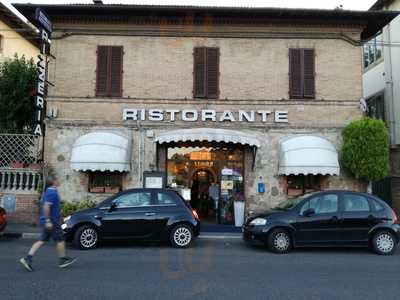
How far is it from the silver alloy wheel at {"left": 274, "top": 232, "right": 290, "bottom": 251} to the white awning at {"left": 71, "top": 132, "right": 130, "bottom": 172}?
632cm

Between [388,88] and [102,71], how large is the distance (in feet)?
45.6

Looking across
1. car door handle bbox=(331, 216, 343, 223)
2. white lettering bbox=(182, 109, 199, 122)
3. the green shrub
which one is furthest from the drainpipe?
the green shrub

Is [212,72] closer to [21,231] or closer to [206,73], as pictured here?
[206,73]

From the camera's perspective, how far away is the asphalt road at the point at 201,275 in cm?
650

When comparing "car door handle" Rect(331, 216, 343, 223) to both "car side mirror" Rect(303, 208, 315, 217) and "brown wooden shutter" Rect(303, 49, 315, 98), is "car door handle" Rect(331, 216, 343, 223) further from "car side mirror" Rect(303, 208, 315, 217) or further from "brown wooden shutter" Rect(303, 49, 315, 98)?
"brown wooden shutter" Rect(303, 49, 315, 98)

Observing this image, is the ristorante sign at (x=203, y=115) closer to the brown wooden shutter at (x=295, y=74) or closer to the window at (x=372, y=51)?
the brown wooden shutter at (x=295, y=74)

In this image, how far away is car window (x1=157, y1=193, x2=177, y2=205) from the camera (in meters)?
11.2

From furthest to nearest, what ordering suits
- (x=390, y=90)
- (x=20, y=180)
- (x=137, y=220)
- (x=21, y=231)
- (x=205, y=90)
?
1. (x=390, y=90)
2. (x=205, y=90)
3. (x=20, y=180)
4. (x=21, y=231)
5. (x=137, y=220)

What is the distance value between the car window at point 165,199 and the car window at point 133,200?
10.9 inches

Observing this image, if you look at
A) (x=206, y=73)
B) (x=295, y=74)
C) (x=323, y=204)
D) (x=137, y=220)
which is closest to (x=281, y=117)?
(x=295, y=74)

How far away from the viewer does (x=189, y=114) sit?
15492 millimetres

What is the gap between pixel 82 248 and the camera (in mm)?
10625

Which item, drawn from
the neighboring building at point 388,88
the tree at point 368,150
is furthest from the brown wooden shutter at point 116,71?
the neighboring building at point 388,88

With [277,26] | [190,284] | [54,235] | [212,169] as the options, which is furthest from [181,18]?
[190,284]
